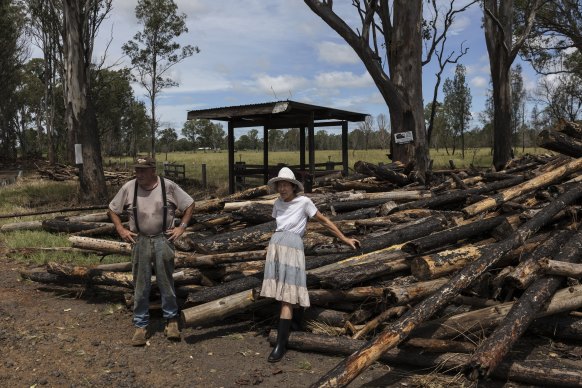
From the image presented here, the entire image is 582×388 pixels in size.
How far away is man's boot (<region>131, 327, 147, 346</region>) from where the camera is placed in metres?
4.95

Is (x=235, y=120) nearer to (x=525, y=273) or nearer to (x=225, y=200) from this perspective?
(x=225, y=200)

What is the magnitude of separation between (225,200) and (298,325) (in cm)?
410

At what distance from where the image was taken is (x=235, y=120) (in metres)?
16.2

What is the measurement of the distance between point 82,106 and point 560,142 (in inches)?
490

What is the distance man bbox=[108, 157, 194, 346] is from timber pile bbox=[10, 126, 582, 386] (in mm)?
411

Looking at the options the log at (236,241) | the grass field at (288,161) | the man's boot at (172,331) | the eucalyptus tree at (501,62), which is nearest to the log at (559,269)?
the log at (236,241)

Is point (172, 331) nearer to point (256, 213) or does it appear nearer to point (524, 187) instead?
point (256, 213)

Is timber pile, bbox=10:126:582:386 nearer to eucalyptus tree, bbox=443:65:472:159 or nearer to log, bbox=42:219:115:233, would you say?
log, bbox=42:219:115:233

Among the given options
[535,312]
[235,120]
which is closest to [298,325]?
[535,312]

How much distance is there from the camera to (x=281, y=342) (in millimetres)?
4648

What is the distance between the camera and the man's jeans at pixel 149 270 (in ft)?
16.5

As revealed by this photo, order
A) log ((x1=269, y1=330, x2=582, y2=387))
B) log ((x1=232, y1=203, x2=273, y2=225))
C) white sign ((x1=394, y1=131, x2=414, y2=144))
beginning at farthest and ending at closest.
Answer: white sign ((x1=394, y1=131, x2=414, y2=144)) < log ((x1=232, y1=203, x2=273, y2=225)) < log ((x1=269, y1=330, x2=582, y2=387))

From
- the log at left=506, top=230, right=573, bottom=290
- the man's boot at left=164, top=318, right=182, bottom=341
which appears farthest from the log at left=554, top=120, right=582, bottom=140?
the man's boot at left=164, top=318, right=182, bottom=341

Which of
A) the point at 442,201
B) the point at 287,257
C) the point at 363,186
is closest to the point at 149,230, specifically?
the point at 287,257
